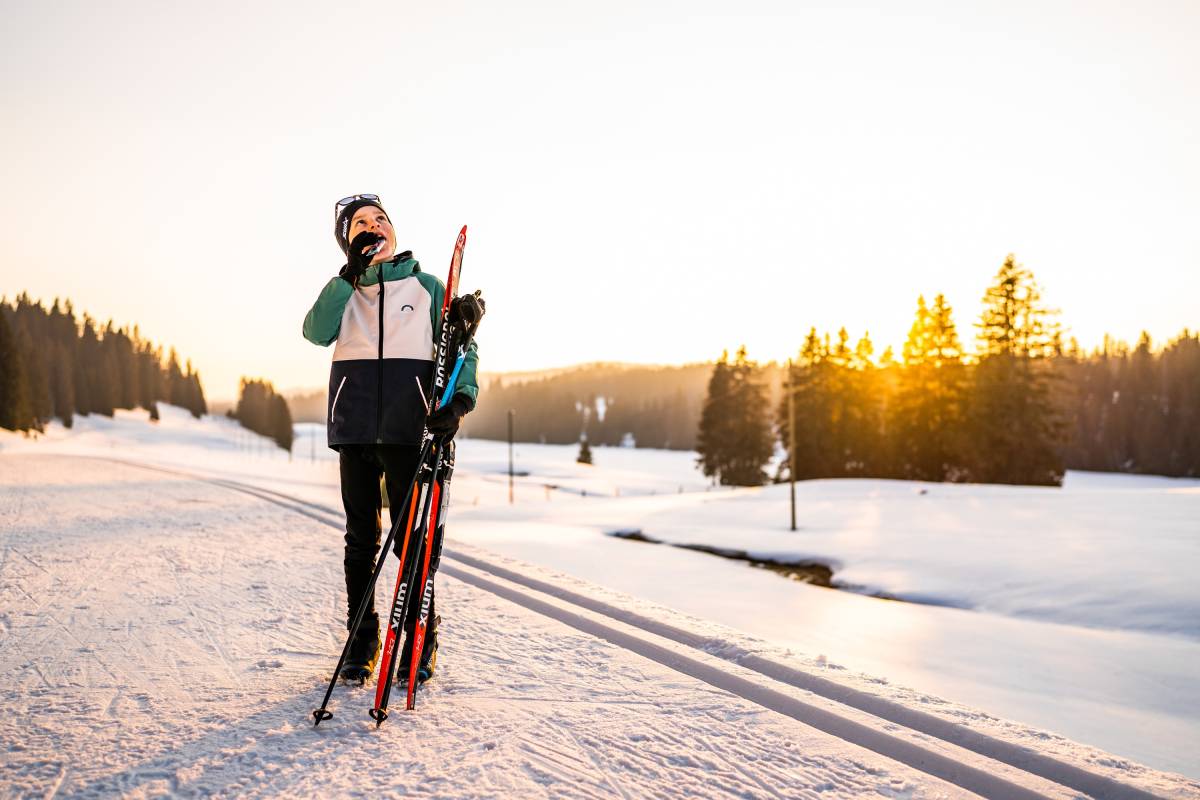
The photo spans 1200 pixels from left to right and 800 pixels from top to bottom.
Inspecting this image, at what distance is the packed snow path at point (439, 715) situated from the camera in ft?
7.18

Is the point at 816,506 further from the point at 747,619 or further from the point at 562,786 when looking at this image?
the point at 562,786

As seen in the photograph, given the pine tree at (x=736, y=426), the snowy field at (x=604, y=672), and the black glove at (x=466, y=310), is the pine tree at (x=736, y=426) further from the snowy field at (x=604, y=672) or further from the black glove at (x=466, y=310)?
the black glove at (x=466, y=310)

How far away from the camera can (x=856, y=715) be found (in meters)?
2.76

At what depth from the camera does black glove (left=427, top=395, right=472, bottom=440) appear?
2973mm

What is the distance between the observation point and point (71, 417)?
7619 cm

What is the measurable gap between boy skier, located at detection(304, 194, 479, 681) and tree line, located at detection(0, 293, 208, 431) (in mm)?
69605

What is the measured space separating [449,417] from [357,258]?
925mm

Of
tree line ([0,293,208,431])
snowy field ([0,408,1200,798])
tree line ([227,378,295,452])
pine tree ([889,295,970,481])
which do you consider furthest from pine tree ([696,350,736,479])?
tree line ([227,378,295,452])

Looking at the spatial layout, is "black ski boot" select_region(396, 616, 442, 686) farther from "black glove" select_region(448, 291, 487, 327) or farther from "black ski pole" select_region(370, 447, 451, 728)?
"black glove" select_region(448, 291, 487, 327)

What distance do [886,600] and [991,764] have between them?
23.5ft

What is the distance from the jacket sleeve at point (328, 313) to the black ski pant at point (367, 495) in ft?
1.88

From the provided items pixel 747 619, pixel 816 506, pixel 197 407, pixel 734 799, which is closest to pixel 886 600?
pixel 747 619

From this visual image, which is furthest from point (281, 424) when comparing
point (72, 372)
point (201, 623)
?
point (201, 623)

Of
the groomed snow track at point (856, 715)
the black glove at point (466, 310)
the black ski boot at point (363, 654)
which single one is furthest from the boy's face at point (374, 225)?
the groomed snow track at point (856, 715)
